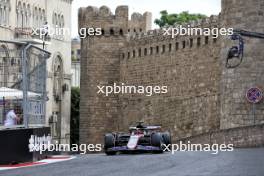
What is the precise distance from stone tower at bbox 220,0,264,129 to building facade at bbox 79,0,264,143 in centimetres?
3

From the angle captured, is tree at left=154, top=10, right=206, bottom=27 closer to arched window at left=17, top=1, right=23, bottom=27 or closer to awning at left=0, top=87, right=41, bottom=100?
arched window at left=17, top=1, right=23, bottom=27

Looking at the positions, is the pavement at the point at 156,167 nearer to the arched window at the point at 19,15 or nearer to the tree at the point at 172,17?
the arched window at the point at 19,15

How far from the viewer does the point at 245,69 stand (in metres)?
39.9

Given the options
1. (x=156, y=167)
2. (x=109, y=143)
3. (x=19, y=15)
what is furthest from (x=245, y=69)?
(x=19, y=15)

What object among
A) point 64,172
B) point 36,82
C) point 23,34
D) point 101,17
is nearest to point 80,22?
point 101,17

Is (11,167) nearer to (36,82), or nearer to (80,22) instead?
(36,82)

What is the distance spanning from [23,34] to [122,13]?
624cm

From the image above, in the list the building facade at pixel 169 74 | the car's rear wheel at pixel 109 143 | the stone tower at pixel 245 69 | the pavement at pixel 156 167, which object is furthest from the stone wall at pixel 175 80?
the pavement at pixel 156 167

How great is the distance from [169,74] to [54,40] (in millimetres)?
20731

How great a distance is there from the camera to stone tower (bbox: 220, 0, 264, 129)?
39531 mm

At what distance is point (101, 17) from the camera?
202 feet

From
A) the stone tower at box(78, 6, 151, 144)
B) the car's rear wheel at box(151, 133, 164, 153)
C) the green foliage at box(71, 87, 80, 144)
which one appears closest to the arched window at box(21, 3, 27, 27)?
the stone tower at box(78, 6, 151, 144)

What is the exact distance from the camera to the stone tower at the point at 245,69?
39.5m

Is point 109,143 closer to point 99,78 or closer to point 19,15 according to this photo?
point 99,78
